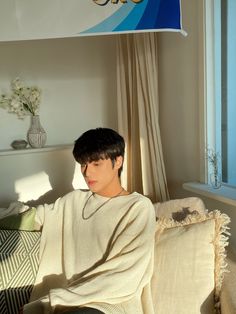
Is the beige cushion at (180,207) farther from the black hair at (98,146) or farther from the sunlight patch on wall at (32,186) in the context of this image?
the sunlight patch on wall at (32,186)

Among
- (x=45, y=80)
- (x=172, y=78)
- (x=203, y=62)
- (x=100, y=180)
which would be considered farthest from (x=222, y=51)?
(x=45, y=80)

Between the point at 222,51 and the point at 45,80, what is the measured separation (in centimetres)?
146

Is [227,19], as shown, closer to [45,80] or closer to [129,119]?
[129,119]

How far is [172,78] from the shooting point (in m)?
2.31

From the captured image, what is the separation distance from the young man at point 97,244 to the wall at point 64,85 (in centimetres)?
115

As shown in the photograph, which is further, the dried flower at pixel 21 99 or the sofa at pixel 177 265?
the dried flower at pixel 21 99

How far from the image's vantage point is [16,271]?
1.42 metres

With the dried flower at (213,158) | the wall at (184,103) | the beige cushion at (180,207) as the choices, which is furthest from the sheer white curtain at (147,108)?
the beige cushion at (180,207)

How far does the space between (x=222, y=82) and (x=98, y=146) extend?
96 centimetres

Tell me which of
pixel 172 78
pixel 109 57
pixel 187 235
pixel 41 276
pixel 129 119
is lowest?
pixel 41 276

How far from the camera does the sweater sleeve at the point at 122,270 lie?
1172 mm

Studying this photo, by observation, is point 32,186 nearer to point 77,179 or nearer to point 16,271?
point 77,179

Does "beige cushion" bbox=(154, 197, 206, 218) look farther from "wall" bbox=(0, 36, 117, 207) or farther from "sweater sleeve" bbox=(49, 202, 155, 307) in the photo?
"wall" bbox=(0, 36, 117, 207)

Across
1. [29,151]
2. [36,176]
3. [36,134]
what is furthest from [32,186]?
[36,134]
